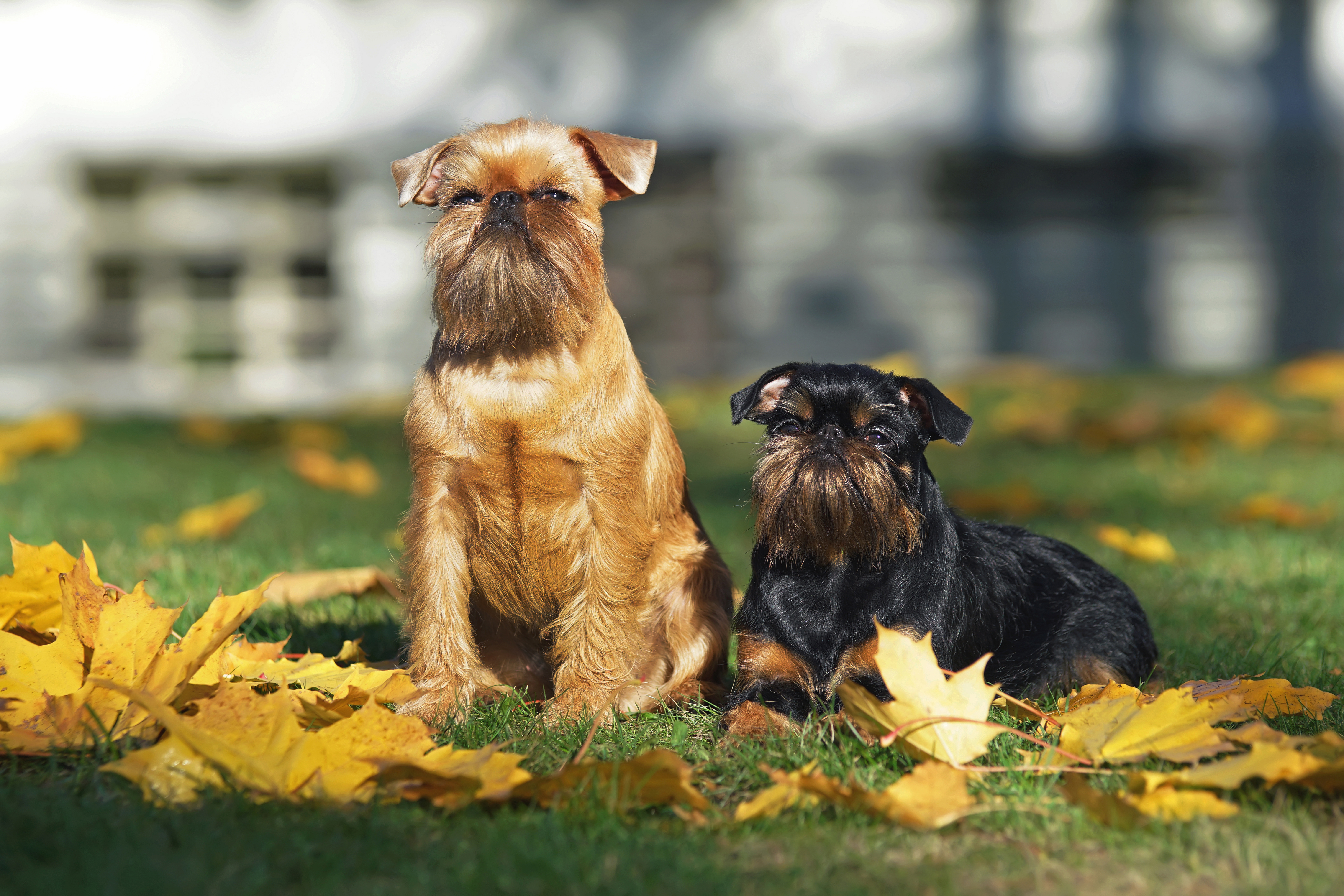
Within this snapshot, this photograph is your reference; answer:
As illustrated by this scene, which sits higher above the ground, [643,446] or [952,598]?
[643,446]

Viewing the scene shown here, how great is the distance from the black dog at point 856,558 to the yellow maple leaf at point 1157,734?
54 centimetres

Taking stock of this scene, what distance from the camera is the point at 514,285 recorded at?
337cm

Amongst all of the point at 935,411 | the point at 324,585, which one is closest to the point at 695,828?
the point at 935,411

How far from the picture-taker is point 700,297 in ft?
56.4

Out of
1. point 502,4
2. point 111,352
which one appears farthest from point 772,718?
point 111,352

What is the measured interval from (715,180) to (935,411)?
1374cm

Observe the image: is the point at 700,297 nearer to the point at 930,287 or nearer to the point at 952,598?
the point at 930,287

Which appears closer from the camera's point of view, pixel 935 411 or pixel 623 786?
pixel 623 786

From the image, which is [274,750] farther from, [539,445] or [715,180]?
[715,180]

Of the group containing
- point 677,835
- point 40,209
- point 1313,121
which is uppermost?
point 1313,121

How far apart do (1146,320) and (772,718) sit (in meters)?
15.0

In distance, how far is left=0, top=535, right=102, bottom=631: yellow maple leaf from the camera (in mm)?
3355

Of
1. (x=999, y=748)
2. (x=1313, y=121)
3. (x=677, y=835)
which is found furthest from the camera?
(x=1313, y=121)

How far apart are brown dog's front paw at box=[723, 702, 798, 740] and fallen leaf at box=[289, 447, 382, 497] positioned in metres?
4.87
